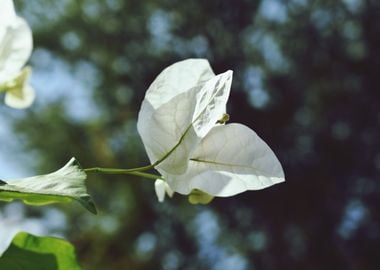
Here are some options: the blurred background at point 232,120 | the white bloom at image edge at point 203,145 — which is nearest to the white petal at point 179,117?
the white bloom at image edge at point 203,145

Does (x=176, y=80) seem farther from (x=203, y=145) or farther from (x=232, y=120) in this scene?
(x=232, y=120)

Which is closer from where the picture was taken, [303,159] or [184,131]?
[184,131]

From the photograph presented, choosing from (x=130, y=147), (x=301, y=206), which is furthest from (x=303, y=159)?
(x=130, y=147)

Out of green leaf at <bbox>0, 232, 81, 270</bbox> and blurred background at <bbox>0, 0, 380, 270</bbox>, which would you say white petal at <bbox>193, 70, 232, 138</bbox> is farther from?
blurred background at <bbox>0, 0, 380, 270</bbox>

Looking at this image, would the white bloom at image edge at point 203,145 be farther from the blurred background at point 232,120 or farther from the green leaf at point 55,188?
the blurred background at point 232,120

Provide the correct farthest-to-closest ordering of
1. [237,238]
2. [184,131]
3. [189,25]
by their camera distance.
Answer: [189,25] < [237,238] < [184,131]

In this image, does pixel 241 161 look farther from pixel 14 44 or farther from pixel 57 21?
pixel 57 21

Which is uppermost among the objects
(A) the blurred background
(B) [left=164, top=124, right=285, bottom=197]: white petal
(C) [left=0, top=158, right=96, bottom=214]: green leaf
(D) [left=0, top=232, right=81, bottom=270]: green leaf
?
(C) [left=0, top=158, right=96, bottom=214]: green leaf

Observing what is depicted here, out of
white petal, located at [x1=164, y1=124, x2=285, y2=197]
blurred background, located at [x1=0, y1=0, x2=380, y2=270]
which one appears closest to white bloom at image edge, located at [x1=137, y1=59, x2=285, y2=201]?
white petal, located at [x1=164, y1=124, x2=285, y2=197]
